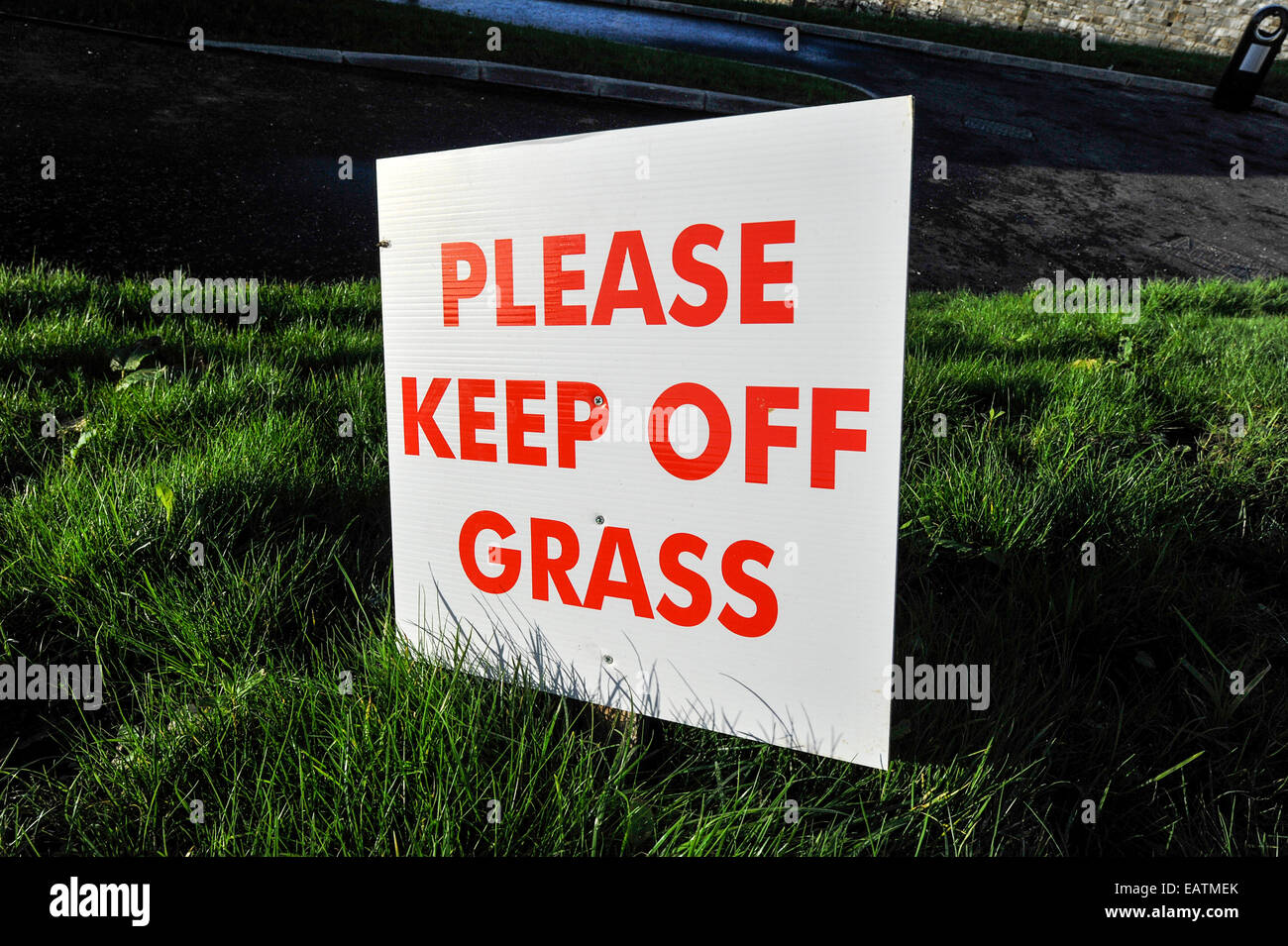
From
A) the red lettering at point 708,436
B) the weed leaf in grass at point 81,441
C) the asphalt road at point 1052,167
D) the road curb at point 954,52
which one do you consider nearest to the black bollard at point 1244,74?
the asphalt road at point 1052,167

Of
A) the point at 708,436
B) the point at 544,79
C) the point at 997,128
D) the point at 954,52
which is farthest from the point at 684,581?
the point at 954,52

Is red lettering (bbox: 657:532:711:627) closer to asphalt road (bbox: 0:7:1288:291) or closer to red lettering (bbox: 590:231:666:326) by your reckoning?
red lettering (bbox: 590:231:666:326)

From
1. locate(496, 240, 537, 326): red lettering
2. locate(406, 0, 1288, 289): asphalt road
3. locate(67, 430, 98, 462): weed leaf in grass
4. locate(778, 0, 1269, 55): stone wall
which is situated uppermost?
locate(778, 0, 1269, 55): stone wall

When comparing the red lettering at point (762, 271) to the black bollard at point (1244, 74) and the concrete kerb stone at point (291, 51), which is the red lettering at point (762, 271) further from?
the black bollard at point (1244, 74)

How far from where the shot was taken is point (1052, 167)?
8.22 meters

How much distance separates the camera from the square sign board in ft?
3.91

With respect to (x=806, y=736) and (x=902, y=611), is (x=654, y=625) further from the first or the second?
(x=902, y=611)

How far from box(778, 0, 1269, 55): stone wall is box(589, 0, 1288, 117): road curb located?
14.7ft

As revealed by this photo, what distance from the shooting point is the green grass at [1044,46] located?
46.8 feet

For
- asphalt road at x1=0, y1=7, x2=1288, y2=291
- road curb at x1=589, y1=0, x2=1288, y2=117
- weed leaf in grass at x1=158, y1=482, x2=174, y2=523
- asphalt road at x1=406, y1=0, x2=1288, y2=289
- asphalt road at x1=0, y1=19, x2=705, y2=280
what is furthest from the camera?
road curb at x1=589, y1=0, x2=1288, y2=117

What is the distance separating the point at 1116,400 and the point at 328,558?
2.66 metres

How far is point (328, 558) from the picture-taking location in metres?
1.84

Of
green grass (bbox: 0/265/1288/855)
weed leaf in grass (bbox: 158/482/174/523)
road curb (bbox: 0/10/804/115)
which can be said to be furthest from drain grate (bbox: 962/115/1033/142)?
weed leaf in grass (bbox: 158/482/174/523)
